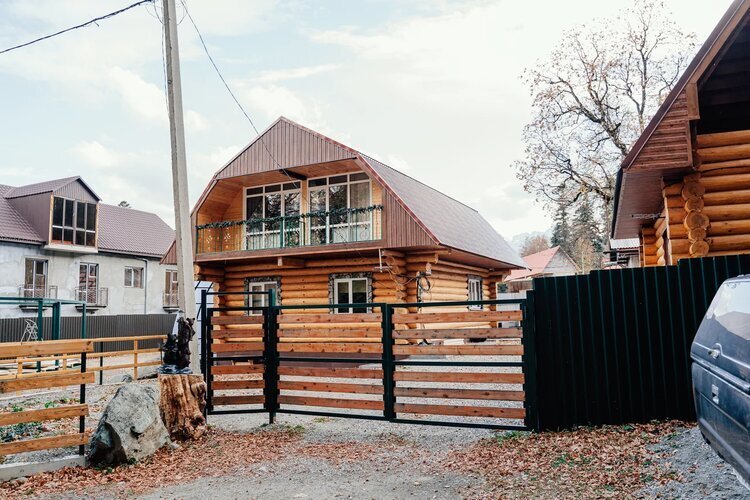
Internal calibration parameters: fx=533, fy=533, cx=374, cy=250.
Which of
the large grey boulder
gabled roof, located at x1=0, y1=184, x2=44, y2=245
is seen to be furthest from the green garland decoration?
gabled roof, located at x1=0, y1=184, x2=44, y2=245

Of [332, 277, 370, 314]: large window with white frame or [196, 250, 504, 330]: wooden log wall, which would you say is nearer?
[196, 250, 504, 330]: wooden log wall

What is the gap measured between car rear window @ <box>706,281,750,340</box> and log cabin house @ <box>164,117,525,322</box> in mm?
11150

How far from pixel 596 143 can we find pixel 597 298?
79.3 feet

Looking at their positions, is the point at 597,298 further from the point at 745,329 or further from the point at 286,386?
the point at 286,386

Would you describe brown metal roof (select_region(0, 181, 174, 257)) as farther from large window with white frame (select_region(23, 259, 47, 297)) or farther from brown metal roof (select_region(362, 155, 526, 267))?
brown metal roof (select_region(362, 155, 526, 267))

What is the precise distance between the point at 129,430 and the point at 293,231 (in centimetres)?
1218

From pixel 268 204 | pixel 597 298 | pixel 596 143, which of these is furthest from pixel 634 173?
pixel 596 143

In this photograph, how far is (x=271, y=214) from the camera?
20.0 metres

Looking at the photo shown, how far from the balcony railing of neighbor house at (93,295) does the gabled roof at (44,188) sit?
201 inches

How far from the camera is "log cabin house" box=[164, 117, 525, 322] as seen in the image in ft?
54.6

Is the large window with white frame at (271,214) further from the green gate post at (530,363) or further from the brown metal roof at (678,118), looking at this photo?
the green gate post at (530,363)

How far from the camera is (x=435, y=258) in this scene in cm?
1673

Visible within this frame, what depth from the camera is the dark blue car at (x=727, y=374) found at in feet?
11.3

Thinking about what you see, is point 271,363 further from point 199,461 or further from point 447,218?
point 447,218
